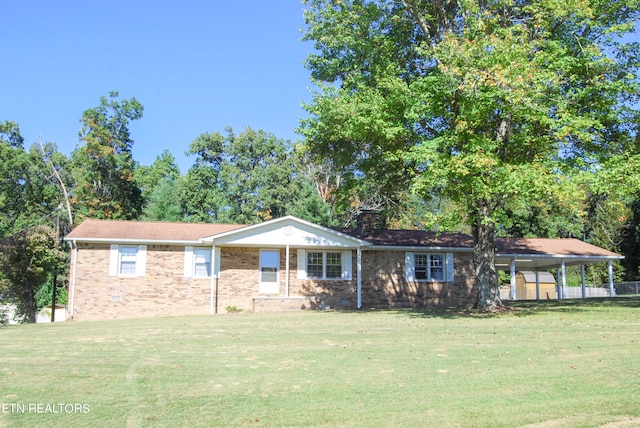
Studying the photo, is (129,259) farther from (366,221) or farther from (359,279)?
(366,221)

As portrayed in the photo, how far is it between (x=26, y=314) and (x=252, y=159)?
22.7m

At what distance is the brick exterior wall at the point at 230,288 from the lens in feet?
72.1

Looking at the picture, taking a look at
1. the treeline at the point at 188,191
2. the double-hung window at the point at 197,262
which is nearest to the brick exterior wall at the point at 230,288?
the double-hung window at the point at 197,262

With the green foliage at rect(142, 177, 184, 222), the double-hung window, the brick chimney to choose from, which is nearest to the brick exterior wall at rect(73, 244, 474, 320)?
the double-hung window

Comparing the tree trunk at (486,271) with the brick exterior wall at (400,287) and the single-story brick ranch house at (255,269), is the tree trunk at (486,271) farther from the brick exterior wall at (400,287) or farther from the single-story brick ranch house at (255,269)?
the brick exterior wall at (400,287)

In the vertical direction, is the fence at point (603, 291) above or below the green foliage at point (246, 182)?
below

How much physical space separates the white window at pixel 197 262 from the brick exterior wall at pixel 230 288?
204 millimetres

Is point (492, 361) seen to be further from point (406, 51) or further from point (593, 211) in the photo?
point (593, 211)

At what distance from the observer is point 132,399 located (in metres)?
7.01

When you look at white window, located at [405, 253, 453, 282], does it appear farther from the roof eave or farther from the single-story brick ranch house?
the roof eave

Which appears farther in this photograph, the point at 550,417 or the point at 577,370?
the point at 577,370

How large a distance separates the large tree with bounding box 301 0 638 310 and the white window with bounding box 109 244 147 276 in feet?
28.0

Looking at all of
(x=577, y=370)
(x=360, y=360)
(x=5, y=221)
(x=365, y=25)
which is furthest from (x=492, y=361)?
(x=5, y=221)

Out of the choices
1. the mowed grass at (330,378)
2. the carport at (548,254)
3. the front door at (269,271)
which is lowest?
the mowed grass at (330,378)
